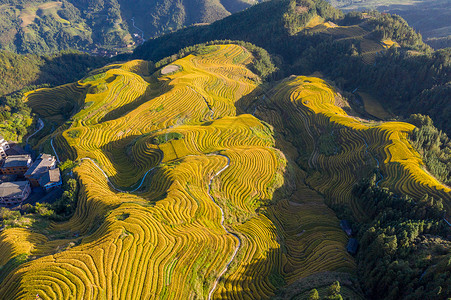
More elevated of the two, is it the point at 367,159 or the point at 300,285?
the point at 367,159

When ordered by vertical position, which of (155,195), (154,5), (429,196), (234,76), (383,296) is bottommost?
(383,296)

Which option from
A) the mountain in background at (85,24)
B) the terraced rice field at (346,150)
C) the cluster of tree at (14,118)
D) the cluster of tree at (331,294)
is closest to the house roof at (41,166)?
the cluster of tree at (14,118)

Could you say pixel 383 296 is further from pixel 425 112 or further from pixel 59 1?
pixel 59 1

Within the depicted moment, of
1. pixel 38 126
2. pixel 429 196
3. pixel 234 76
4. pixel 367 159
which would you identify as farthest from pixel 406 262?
pixel 38 126

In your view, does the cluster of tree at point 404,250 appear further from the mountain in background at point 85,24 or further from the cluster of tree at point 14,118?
the mountain in background at point 85,24

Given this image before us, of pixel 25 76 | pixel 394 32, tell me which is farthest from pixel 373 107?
pixel 25 76

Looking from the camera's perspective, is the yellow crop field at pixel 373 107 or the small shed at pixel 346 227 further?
the yellow crop field at pixel 373 107
